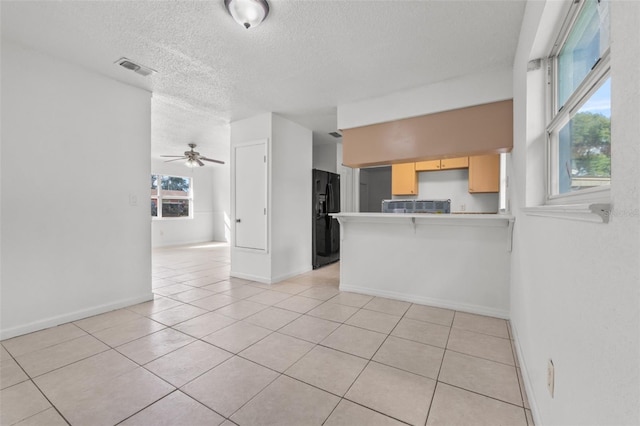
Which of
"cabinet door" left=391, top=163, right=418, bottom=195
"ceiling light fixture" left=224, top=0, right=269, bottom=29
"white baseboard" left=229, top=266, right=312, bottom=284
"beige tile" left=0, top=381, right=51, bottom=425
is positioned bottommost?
"beige tile" left=0, top=381, right=51, bottom=425

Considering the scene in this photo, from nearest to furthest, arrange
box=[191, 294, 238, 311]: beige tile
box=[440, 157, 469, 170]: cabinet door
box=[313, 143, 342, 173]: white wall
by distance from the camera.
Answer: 1. box=[191, 294, 238, 311]: beige tile
2. box=[440, 157, 469, 170]: cabinet door
3. box=[313, 143, 342, 173]: white wall

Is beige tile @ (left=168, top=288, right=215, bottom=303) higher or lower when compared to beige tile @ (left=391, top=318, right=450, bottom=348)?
lower

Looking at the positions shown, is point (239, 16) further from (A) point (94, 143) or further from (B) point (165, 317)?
(B) point (165, 317)

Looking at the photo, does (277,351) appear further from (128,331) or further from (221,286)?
(221,286)

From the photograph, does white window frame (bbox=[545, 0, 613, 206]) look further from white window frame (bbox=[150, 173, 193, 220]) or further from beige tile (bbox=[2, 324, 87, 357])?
white window frame (bbox=[150, 173, 193, 220])

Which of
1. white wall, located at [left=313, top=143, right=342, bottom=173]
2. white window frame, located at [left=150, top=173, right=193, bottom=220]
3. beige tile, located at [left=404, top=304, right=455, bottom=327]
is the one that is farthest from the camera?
white window frame, located at [left=150, top=173, right=193, bottom=220]

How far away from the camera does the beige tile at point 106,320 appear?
8.27ft

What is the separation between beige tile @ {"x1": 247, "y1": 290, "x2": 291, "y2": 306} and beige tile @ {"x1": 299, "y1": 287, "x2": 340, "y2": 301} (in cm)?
25

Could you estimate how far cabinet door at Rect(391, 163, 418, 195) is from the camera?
16.5ft

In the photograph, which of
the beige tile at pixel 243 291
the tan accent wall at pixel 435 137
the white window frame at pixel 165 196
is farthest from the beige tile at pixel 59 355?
the white window frame at pixel 165 196

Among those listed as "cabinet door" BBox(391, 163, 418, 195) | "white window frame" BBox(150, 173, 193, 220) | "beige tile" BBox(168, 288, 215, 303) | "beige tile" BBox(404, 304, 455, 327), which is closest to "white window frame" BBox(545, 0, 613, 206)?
"beige tile" BBox(404, 304, 455, 327)

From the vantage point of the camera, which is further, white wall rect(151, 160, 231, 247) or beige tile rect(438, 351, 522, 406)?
white wall rect(151, 160, 231, 247)

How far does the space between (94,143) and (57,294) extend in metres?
1.54

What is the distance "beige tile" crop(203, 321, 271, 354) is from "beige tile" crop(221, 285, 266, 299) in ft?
2.86
